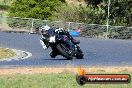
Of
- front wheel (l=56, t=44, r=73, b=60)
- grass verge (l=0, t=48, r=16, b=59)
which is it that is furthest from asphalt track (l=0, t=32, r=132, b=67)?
grass verge (l=0, t=48, r=16, b=59)

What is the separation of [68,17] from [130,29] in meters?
6.76

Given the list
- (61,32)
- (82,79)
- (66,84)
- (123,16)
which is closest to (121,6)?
(123,16)

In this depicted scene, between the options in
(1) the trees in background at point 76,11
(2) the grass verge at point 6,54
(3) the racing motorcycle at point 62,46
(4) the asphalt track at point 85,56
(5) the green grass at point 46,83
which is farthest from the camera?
(1) the trees in background at point 76,11

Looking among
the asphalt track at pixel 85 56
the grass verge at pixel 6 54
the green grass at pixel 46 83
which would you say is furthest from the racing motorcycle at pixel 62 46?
the green grass at pixel 46 83

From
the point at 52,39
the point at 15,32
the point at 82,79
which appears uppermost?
the point at 82,79

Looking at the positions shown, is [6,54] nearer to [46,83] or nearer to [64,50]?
[64,50]

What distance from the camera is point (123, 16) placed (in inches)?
1614

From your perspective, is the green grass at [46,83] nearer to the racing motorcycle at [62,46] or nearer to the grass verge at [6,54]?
the racing motorcycle at [62,46]

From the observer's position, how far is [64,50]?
20188 mm

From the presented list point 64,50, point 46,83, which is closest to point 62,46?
point 64,50

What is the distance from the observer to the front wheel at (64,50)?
65.4ft

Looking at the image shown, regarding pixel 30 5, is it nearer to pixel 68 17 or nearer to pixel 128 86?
pixel 68 17

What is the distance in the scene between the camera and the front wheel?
65.4ft

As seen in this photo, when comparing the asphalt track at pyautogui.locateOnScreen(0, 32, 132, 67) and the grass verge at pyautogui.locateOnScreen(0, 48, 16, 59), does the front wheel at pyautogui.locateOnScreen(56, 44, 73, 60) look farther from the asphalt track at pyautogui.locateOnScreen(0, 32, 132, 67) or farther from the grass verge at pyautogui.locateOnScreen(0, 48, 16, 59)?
the grass verge at pyautogui.locateOnScreen(0, 48, 16, 59)
